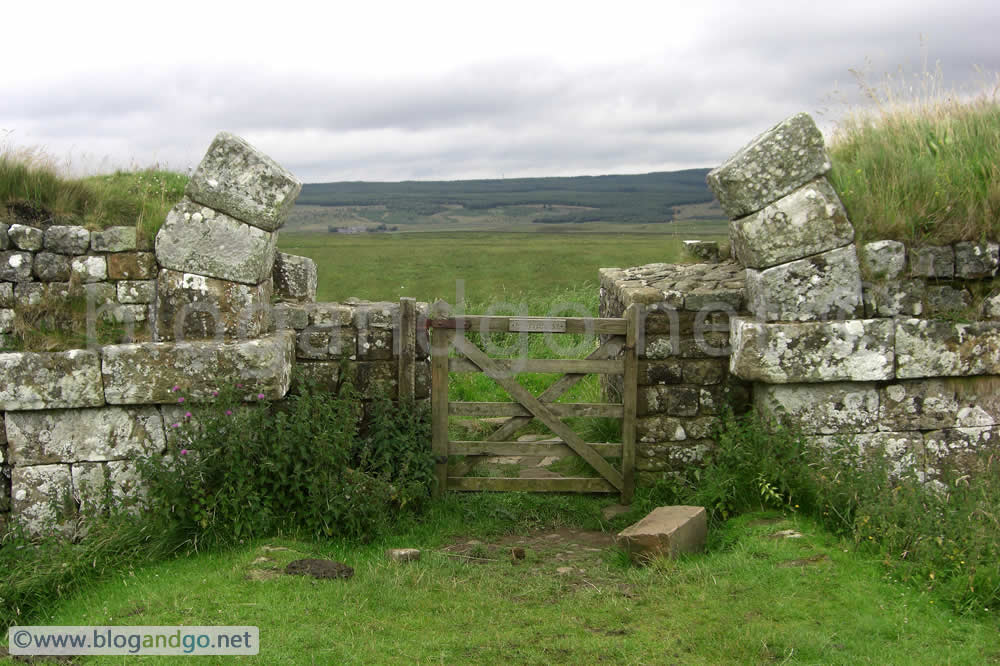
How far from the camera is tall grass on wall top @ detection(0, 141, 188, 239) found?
583 centimetres

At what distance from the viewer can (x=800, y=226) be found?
19.6ft

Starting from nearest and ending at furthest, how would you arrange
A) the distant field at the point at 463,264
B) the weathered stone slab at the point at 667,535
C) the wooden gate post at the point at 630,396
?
1. the weathered stone slab at the point at 667,535
2. the wooden gate post at the point at 630,396
3. the distant field at the point at 463,264

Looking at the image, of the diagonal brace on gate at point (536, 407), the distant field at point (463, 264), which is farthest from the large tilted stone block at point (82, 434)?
the distant field at point (463, 264)

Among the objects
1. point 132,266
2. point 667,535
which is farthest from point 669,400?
point 132,266

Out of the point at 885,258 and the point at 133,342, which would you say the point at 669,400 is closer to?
the point at 885,258

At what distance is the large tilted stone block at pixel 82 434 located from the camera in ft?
18.4

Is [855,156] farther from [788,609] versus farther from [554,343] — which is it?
[554,343]

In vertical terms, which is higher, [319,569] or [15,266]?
[15,266]

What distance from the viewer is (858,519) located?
518 cm

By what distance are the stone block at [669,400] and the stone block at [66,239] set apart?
14.2 feet

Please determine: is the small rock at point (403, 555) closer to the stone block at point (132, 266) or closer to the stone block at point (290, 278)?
the stone block at point (290, 278)

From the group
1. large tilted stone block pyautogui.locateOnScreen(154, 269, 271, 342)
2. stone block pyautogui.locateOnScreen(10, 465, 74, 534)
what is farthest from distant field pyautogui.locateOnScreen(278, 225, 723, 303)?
stone block pyautogui.locateOnScreen(10, 465, 74, 534)

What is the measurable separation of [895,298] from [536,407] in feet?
9.32

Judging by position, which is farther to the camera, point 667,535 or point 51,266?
point 51,266
